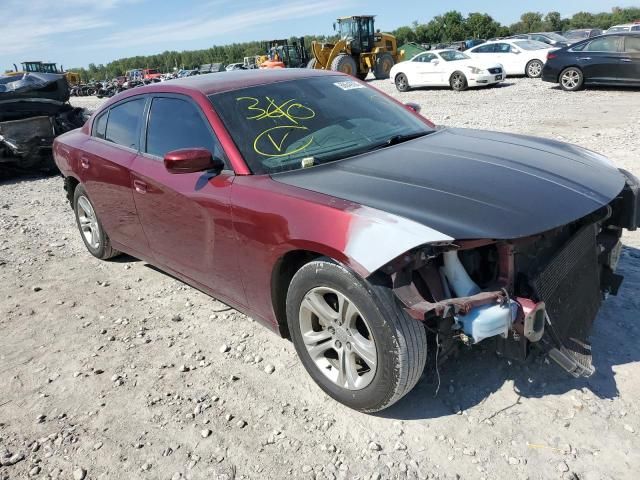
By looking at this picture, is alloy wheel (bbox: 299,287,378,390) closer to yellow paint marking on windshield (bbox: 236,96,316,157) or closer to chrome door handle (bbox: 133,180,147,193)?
yellow paint marking on windshield (bbox: 236,96,316,157)

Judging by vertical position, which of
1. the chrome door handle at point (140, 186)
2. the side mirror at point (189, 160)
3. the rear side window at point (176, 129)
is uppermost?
the rear side window at point (176, 129)

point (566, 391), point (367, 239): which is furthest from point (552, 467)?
point (367, 239)

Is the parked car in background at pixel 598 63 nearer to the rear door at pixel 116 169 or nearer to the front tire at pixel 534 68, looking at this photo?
the front tire at pixel 534 68

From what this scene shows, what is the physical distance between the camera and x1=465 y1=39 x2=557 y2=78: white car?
19.3m

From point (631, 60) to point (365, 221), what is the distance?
14.7 meters

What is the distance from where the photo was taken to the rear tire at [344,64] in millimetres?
22938

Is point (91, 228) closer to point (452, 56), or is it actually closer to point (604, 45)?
point (604, 45)

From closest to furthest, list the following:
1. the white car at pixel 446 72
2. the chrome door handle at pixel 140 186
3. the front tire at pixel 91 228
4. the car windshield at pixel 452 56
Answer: the chrome door handle at pixel 140 186 < the front tire at pixel 91 228 < the white car at pixel 446 72 < the car windshield at pixel 452 56

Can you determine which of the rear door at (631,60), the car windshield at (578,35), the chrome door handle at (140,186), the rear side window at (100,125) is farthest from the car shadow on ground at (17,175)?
the car windshield at (578,35)

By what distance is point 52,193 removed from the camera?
867 centimetres

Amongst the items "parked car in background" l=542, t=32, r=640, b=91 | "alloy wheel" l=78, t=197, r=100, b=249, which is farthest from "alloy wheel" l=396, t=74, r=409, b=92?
"alloy wheel" l=78, t=197, r=100, b=249

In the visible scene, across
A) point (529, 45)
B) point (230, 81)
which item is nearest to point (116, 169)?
point (230, 81)

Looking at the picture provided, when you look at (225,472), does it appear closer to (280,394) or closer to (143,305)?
→ (280,394)

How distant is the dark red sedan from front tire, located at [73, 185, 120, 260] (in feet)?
3.23
